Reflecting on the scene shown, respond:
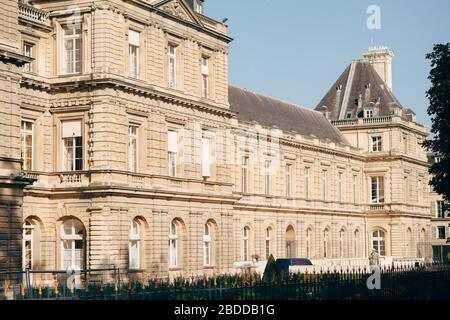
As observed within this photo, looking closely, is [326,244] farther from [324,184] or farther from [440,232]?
[440,232]

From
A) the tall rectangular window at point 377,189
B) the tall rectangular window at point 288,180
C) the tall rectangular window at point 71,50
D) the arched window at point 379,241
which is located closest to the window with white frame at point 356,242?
the arched window at point 379,241

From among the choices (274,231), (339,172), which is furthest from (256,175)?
(339,172)

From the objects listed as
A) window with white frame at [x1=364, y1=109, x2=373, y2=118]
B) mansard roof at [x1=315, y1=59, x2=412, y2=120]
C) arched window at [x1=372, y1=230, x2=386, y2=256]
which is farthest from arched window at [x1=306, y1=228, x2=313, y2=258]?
window with white frame at [x1=364, y1=109, x2=373, y2=118]

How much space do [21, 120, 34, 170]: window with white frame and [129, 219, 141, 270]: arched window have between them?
4.86 metres

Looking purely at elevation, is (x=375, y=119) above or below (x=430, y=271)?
above

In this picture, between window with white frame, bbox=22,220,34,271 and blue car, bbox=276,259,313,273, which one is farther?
blue car, bbox=276,259,313,273

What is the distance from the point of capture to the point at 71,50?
38594 mm

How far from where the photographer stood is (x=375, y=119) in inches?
3059

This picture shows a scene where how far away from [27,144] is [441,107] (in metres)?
16.9

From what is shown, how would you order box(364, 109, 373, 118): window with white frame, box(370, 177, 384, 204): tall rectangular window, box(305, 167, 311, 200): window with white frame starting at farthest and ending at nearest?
box(364, 109, 373, 118): window with white frame
box(370, 177, 384, 204): tall rectangular window
box(305, 167, 311, 200): window with white frame

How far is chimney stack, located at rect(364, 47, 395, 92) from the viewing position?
86.5 metres

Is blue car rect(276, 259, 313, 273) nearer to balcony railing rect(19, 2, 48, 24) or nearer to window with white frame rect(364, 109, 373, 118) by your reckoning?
balcony railing rect(19, 2, 48, 24)
